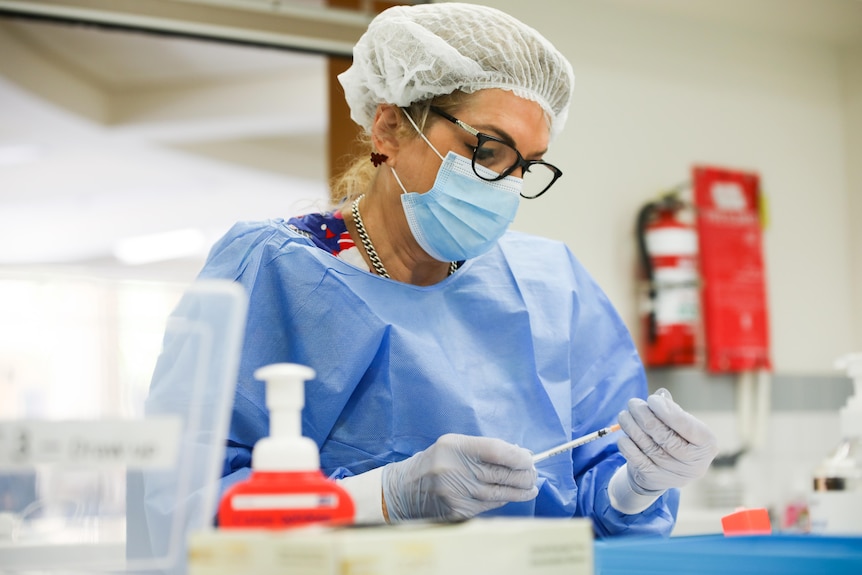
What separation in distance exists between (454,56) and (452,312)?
0.41 meters

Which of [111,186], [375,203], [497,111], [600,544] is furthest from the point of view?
[111,186]

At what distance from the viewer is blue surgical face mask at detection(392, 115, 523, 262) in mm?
1530

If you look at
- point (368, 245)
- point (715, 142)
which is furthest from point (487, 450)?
point (715, 142)

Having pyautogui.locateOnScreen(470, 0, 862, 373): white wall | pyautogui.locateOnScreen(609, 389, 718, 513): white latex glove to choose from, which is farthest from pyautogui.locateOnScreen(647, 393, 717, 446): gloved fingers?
pyautogui.locateOnScreen(470, 0, 862, 373): white wall

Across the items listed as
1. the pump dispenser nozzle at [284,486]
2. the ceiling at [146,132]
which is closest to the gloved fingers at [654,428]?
the pump dispenser nozzle at [284,486]

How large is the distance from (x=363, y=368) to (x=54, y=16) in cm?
195

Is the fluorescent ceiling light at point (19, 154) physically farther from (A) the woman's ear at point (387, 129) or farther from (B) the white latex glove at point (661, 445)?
(B) the white latex glove at point (661, 445)

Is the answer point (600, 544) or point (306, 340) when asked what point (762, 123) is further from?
point (600, 544)

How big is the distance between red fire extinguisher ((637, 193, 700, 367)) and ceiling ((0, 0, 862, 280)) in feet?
2.45

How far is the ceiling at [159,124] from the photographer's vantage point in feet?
15.8

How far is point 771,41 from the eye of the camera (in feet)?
11.3

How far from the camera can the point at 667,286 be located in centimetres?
303

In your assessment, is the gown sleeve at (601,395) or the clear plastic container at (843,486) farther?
the gown sleeve at (601,395)

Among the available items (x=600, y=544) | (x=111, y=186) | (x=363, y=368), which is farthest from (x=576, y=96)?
(x=111, y=186)
